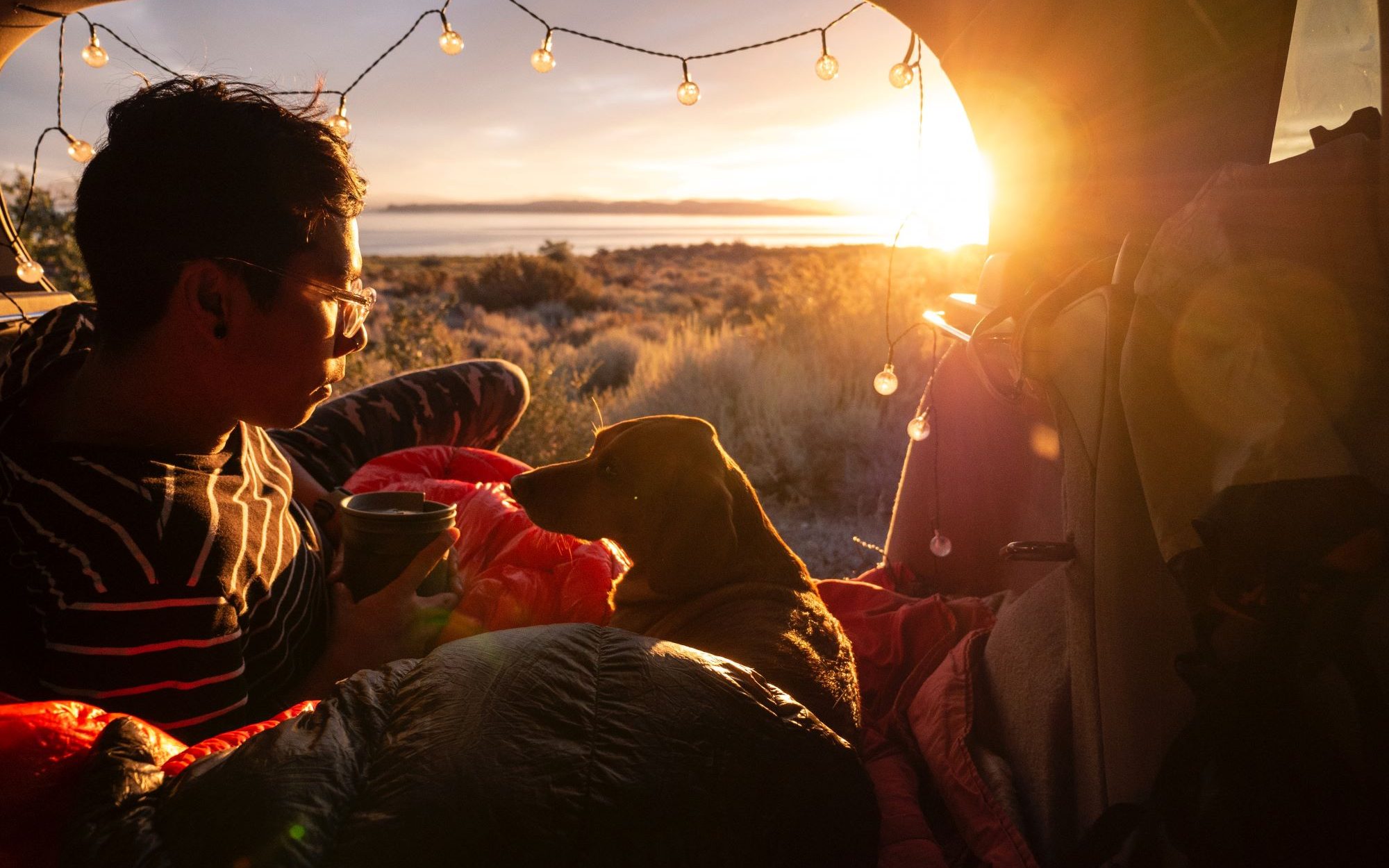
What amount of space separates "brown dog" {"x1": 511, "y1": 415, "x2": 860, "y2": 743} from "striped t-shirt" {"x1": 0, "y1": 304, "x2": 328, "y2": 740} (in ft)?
3.26

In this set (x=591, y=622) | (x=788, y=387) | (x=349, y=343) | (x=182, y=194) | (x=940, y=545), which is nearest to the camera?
(x=182, y=194)

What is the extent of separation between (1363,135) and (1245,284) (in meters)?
0.36

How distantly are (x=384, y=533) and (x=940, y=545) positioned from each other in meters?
1.91

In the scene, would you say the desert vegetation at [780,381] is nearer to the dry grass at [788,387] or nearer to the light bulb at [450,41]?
the dry grass at [788,387]

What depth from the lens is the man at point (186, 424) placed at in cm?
136

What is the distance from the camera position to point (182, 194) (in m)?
1.47

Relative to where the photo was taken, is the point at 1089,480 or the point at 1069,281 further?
the point at 1069,281

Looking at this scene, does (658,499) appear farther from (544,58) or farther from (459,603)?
(544,58)

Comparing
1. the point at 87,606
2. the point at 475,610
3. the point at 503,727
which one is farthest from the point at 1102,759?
the point at 87,606

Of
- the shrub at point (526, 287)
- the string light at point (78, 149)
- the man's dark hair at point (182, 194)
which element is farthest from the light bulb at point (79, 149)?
A: the shrub at point (526, 287)

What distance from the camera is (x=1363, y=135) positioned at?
116 centimetres

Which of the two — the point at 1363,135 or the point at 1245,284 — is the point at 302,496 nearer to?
the point at 1245,284

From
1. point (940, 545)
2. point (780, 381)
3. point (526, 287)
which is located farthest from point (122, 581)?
point (526, 287)

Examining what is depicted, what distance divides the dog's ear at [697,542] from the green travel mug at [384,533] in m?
0.65
